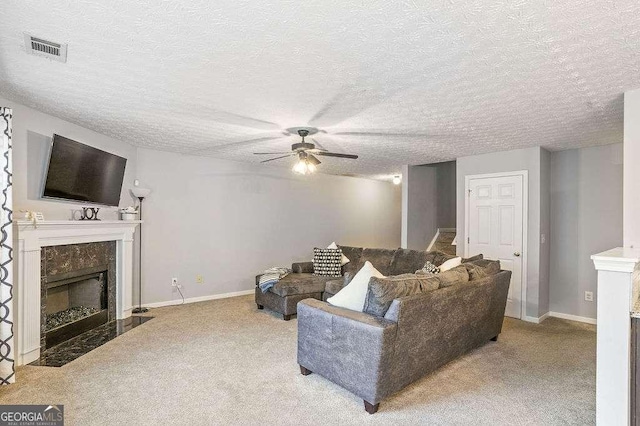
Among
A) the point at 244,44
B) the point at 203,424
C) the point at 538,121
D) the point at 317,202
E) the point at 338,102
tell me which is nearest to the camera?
the point at 244,44

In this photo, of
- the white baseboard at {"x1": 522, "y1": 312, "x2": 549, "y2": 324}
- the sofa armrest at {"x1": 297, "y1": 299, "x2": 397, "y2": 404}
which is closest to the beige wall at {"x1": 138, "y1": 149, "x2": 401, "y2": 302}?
the sofa armrest at {"x1": 297, "y1": 299, "x2": 397, "y2": 404}

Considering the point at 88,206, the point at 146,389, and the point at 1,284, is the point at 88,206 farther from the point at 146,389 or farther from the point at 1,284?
the point at 146,389

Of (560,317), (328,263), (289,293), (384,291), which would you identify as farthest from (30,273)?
(560,317)

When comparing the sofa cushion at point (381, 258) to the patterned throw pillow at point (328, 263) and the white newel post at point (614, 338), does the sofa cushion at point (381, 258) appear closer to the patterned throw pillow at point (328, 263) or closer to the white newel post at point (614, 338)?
the patterned throw pillow at point (328, 263)

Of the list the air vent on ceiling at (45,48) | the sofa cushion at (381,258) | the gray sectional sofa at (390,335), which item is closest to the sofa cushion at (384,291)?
the gray sectional sofa at (390,335)

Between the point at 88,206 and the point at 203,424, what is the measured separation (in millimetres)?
3028

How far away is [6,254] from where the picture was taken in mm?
2588

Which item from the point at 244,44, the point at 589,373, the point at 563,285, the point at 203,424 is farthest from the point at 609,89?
the point at 203,424

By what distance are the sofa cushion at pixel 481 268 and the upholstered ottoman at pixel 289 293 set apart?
1935 mm

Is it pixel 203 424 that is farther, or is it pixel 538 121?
pixel 538 121

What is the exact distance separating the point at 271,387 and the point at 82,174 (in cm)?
304

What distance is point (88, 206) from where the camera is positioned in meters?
3.97

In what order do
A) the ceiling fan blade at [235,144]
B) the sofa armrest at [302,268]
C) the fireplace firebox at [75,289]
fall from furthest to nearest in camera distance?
1. the sofa armrest at [302,268]
2. the ceiling fan blade at [235,144]
3. the fireplace firebox at [75,289]

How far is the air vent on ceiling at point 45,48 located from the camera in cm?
192
